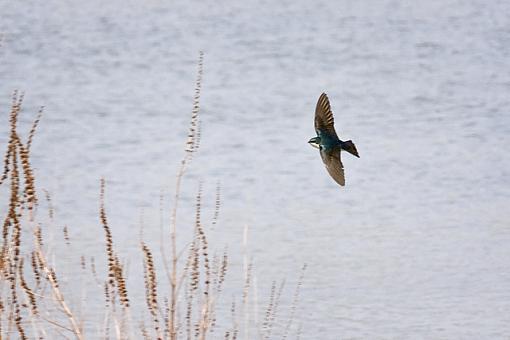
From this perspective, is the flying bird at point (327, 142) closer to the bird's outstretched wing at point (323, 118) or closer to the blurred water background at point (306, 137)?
the bird's outstretched wing at point (323, 118)

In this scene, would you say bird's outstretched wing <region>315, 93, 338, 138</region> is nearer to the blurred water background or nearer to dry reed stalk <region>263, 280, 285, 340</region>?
dry reed stalk <region>263, 280, 285, 340</region>

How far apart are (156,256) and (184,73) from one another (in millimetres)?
3386

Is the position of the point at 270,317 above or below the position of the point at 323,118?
below

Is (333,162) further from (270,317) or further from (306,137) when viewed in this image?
(306,137)

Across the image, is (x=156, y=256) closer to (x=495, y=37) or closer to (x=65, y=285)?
(x=65, y=285)

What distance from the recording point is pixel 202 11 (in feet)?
A: 33.8

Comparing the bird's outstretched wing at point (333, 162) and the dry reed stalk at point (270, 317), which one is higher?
the bird's outstretched wing at point (333, 162)

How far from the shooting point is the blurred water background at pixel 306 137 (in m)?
4.87

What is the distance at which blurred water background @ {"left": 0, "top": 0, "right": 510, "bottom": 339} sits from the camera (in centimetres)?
487

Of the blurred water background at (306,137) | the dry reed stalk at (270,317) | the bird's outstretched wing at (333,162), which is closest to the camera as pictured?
the dry reed stalk at (270,317)

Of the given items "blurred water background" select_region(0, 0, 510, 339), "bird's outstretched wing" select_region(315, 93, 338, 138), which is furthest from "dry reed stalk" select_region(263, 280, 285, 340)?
"bird's outstretched wing" select_region(315, 93, 338, 138)

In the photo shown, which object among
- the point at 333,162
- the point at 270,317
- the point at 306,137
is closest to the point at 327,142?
the point at 333,162

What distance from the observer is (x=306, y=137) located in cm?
688

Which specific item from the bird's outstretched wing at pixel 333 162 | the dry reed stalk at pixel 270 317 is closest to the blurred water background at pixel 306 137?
the dry reed stalk at pixel 270 317
